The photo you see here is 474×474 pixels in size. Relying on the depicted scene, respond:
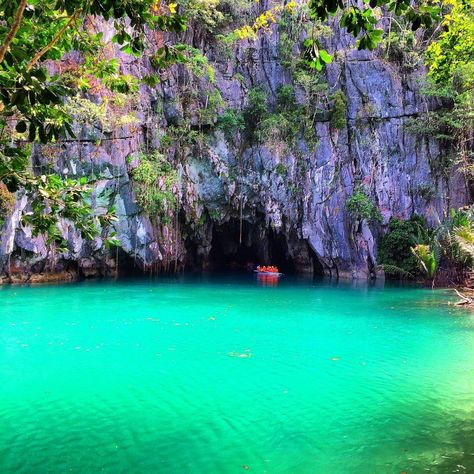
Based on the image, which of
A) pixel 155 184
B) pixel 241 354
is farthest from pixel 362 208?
pixel 241 354

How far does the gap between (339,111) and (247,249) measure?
10728 millimetres

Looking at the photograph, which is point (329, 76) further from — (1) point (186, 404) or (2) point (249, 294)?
(1) point (186, 404)

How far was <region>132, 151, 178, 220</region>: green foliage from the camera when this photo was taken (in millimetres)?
18672

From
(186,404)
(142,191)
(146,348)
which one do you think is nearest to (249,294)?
(142,191)

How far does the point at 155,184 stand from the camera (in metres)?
19.0

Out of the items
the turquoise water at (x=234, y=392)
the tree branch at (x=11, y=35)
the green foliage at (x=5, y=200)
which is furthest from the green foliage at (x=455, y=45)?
the green foliage at (x=5, y=200)

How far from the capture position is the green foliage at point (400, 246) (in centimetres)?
1958

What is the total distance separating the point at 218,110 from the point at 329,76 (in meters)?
5.46

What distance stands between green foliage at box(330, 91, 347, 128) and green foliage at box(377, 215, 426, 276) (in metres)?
4.89

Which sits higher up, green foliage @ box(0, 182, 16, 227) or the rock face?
the rock face

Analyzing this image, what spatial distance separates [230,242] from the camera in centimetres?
2781

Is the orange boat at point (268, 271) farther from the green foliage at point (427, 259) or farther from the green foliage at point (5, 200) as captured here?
the green foliage at point (5, 200)

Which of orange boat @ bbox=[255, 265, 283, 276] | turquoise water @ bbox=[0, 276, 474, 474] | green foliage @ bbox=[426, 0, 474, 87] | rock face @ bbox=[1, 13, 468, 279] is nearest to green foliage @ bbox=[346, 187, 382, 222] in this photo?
rock face @ bbox=[1, 13, 468, 279]

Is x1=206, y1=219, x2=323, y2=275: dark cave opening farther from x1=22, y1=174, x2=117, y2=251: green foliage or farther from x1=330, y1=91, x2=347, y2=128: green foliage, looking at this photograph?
x1=22, y1=174, x2=117, y2=251: green foliage
